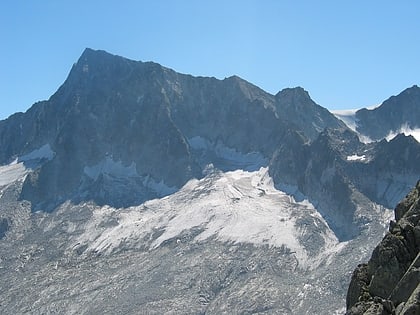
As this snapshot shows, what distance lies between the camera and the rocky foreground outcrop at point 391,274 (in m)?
39.6

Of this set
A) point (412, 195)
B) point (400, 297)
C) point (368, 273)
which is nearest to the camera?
point (400, 297)

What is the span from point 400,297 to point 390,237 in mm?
5642

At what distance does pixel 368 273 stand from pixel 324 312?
15832 cm

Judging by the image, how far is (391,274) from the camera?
43.1 meters

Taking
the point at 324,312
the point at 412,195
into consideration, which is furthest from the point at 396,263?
the point at 324,312

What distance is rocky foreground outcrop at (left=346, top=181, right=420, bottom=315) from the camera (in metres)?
39.6

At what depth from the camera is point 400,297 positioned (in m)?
39.9

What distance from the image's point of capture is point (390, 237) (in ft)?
147

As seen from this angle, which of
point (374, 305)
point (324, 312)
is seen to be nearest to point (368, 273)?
point (374, 305)

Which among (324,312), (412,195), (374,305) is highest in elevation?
(412,195)

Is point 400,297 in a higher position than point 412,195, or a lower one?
lower

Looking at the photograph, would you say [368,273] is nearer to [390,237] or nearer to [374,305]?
[390,237]

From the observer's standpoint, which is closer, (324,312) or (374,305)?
(374,305)

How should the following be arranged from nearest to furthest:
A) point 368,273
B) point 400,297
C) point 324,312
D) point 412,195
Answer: point 400,297
point 368,273
point 412,195
point 324,312
